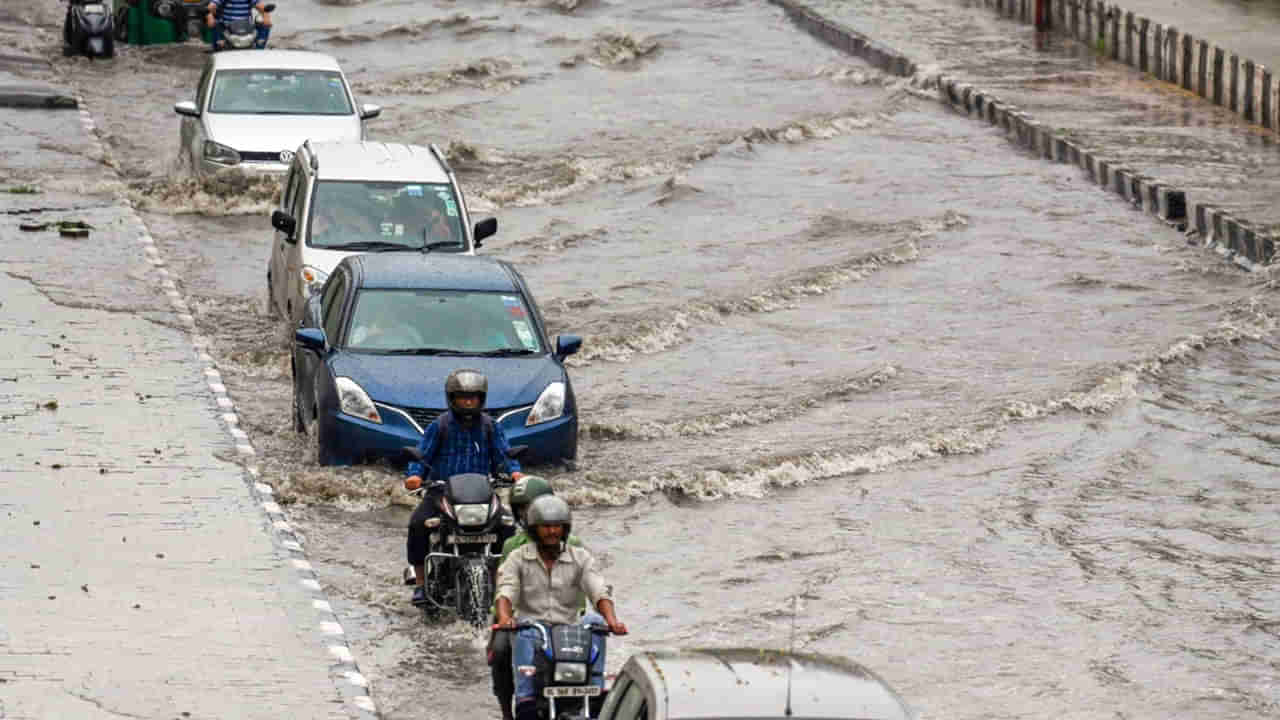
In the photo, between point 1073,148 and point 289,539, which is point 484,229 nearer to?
point 289,539

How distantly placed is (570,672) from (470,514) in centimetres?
275

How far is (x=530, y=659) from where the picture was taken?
9.85 metres

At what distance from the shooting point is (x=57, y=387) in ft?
56.5

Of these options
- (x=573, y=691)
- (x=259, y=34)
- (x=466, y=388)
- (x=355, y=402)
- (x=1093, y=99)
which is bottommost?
(x=1093, y=99)

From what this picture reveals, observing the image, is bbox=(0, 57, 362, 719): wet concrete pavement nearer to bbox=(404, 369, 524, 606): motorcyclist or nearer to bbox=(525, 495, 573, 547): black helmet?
bbox=(404, 369, 524, 606): motorcyclist

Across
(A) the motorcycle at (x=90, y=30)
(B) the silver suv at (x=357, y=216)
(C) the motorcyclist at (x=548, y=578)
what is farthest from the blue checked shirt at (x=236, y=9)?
(C) the motorcyclist at (x=548, y=578)

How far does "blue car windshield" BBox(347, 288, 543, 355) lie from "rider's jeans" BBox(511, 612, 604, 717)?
631cm

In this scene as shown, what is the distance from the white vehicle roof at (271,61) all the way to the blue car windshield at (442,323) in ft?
35.1

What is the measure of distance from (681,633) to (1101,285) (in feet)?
41.2

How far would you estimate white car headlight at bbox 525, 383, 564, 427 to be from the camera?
51.3 ft

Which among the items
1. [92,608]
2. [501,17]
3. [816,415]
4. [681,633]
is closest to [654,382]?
[816,415]

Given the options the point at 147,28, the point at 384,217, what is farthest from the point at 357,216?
the point at 147,28

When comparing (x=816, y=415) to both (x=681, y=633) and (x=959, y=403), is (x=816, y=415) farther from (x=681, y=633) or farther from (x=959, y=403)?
(x=681, y=633)

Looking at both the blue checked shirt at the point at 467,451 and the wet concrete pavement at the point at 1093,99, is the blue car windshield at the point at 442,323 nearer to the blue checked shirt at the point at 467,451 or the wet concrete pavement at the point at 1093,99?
the blue checked shirt at the point at 467,451
